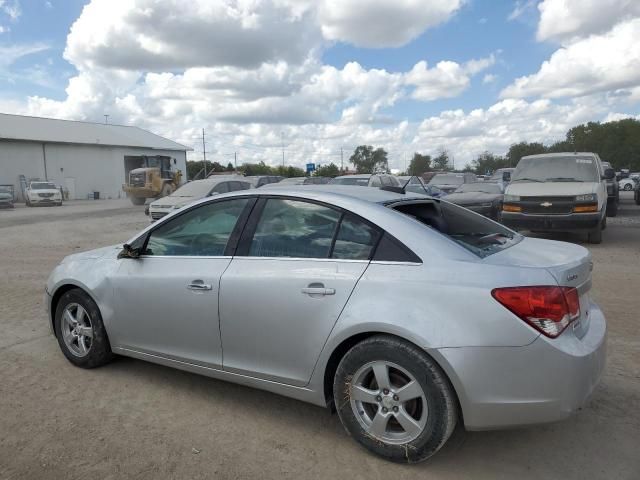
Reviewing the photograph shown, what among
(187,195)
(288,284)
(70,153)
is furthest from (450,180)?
(70,153)

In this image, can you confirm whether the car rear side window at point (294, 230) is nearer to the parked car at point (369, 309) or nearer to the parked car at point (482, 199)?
the parked car at point (369, 309)

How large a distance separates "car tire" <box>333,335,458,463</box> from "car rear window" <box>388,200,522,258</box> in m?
0.78

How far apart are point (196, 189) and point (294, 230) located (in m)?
13.7

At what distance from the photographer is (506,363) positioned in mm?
2705

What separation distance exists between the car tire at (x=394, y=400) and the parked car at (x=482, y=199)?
35.0 ft

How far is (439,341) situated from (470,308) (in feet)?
0.78

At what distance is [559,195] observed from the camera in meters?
10.8

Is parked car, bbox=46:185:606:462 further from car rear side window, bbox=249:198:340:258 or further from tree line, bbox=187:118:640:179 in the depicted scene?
tree line, bbox=187:118:640:179

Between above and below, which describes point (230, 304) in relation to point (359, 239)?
below

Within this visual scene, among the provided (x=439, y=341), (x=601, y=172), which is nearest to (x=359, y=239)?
(x=439, y=341)

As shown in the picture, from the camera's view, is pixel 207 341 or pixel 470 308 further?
pixel 207 341

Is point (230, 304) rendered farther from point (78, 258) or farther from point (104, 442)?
point (78, 258)

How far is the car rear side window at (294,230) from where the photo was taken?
3379mm

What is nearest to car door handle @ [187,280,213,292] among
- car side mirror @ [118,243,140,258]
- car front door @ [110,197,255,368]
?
car front door @ [110,197,255,368]
